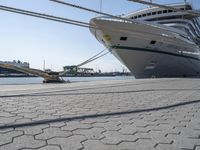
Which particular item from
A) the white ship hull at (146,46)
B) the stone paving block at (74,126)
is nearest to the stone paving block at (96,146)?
the stone paving block at (74,126)

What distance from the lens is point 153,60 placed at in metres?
21.9

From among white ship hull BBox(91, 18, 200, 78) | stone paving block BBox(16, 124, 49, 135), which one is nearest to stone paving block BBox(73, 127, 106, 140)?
stone paving block BBox(16, 124, 49, 135)

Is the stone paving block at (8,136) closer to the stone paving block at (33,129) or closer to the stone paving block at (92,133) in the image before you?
the stone paving block at (33,129)

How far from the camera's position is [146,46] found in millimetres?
21031

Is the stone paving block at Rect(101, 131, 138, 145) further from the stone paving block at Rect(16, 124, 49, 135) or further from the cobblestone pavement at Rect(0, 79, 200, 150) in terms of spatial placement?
the stone paving block at Rect(16, 124, 49, 135)

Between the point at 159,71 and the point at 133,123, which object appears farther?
the point at 159,71

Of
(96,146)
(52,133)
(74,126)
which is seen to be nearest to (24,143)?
(52,133)

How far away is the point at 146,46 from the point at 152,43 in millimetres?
545

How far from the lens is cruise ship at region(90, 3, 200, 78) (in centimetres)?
1909

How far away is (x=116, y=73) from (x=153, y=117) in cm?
11304

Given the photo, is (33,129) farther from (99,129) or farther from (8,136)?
(99,129)

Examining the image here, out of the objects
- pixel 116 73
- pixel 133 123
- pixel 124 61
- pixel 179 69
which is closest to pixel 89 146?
pixel 133 123

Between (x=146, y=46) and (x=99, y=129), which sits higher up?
(x=146, y=46)

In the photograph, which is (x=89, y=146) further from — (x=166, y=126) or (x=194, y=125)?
(x=194, y=125)
